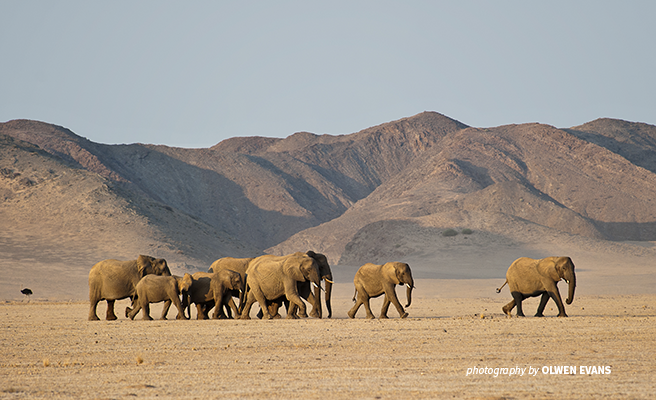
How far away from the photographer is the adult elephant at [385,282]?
21.8m

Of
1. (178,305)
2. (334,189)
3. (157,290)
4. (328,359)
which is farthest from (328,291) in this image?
(334,189)

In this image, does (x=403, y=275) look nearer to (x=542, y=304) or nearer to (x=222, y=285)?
(x=542, y=304)

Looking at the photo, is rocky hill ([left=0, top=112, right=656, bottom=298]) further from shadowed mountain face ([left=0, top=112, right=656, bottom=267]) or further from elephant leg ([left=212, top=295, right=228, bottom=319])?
elephant leg ([left=212, top=295, right=228, bottom=319])

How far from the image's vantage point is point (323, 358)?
1298 cm

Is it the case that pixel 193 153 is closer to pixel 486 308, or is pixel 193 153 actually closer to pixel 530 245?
pixel 530 245

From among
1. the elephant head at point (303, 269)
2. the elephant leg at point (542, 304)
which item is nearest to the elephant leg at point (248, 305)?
the elephant head at point (303, 269)

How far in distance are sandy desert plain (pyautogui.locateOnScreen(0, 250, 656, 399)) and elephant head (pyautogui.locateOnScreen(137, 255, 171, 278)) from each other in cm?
263

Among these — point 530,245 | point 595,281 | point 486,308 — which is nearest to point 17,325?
point 486,308

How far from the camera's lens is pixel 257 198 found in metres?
134

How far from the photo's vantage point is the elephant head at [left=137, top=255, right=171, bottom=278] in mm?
23875

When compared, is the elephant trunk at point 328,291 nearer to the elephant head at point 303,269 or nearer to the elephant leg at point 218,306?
the elephant head at point 303,269

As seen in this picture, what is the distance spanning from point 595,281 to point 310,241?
5570 centimetres

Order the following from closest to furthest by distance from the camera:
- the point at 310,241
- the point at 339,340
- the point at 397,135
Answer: the point at 339,340, the point at 310,241, the point at 397,135

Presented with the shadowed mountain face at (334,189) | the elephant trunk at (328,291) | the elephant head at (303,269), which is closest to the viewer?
the elephant head at (303,269)
